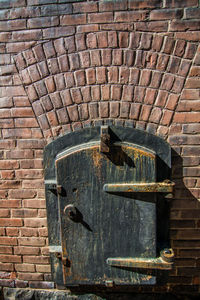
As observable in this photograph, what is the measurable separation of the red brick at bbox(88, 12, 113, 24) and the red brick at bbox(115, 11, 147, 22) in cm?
5

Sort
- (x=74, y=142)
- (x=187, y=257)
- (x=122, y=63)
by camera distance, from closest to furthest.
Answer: (x=122, y=63) < (x=74, y=142) < (x=187, y=257)

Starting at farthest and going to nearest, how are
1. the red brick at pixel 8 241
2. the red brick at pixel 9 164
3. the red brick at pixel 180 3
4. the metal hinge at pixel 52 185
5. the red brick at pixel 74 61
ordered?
1. the red brick at pixel 8 241
2. the red brick at pixel 9 164
3. the metal hinge at pixel 52 185
4. the red brick at pixel 74 61
5. the red brick at pixel 180 3

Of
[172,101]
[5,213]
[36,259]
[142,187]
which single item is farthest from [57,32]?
[36,259]

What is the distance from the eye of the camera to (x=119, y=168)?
1677 mm

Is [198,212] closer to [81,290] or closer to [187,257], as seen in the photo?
[187,257]

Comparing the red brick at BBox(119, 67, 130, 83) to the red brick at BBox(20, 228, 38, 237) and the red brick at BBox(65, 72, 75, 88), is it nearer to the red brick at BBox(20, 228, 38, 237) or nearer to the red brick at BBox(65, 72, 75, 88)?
the red brick at BBox(65, 72, 75, 88)

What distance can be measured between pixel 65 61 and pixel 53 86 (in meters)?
0.21

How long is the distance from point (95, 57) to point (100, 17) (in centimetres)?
29

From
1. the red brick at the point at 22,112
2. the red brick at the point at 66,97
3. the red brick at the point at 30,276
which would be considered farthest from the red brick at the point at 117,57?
the red brick at the point at 30,276

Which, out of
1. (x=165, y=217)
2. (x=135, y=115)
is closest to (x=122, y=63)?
(x=135, y=115)

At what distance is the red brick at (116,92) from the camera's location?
1704 millimetres

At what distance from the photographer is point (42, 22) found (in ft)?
5.53

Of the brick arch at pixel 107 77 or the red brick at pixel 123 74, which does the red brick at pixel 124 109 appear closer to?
the brick arch at pixel 107 77

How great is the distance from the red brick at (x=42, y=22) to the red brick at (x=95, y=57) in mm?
359
